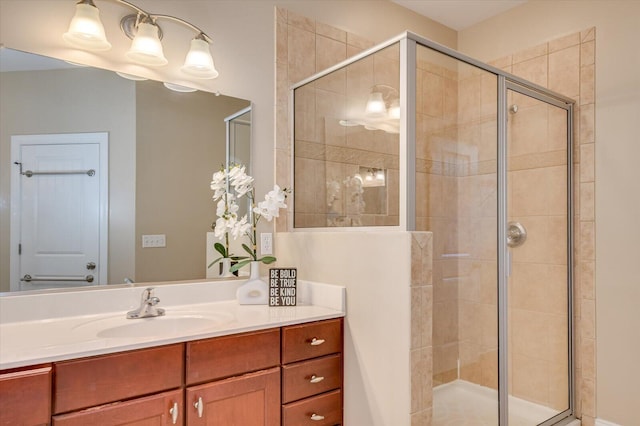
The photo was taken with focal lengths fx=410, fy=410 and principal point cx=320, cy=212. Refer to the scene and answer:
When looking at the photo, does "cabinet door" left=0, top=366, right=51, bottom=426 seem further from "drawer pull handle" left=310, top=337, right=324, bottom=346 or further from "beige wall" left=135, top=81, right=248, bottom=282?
"drawer pull handle" left=310, top=337, right=324, bottom=346

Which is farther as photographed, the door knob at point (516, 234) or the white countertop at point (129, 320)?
the door knob at point (516, 234)

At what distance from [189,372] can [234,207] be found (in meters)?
0.90

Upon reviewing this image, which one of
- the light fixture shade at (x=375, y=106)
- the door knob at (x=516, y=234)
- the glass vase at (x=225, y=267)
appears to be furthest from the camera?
the door knob at (x=516, y=234)

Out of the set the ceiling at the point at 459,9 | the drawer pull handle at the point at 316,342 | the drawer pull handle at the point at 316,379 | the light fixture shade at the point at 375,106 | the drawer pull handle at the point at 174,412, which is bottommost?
the drawer pull handle at the point at 316,379

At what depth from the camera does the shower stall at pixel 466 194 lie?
5.93 feet

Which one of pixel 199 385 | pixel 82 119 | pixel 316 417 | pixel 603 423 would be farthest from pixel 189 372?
pixel 603 423

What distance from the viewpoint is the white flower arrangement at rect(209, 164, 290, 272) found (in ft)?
6.65

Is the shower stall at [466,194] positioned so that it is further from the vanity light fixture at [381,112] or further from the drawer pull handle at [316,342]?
the drawer pull handle at [316,342]

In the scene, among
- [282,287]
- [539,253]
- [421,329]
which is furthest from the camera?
[539,253]

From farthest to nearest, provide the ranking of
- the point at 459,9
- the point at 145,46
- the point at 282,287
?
the point at 459,9
the point at 282,287
the point at 145,46

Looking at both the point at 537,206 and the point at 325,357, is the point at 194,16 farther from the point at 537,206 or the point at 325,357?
the point at 537,206

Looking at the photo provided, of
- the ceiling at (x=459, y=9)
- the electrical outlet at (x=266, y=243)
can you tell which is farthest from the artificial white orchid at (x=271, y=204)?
the ceiling at (x=459, y=9)

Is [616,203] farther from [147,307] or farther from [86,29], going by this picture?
[86,29]

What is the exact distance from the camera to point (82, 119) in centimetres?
177
